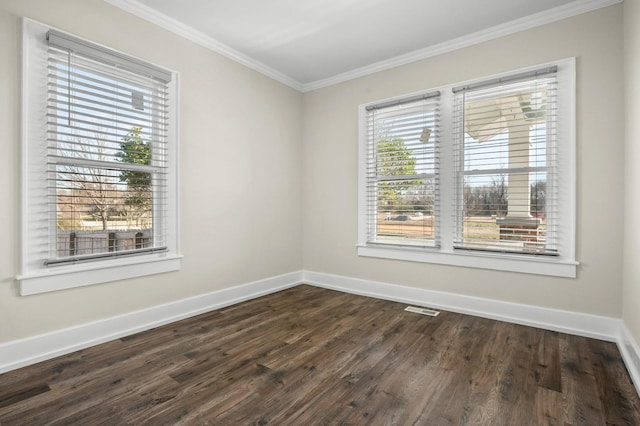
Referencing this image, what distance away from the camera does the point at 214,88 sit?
3344 mm

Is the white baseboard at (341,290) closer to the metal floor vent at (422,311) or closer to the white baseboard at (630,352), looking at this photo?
the white baseboard at (630,352)

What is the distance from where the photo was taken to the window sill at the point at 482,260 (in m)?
2.78

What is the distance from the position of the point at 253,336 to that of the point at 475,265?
2182mm

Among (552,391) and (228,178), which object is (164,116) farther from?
(552,391)

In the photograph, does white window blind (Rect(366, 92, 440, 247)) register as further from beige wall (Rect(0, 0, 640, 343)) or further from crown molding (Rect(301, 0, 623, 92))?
crown molding (Rect(301, 0, 623, 92))

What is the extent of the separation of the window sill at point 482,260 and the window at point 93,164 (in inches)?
87.7

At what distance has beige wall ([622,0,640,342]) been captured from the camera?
2102mm

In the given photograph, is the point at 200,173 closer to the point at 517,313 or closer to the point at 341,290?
the point at 341,290

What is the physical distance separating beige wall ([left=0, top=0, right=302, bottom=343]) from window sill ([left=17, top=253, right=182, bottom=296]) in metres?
0.06

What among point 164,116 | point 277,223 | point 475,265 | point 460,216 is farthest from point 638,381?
point 164,116

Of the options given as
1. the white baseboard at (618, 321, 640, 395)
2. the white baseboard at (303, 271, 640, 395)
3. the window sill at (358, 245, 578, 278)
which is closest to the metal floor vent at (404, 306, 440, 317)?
the white baseboard at (303, 271, 640, 395)

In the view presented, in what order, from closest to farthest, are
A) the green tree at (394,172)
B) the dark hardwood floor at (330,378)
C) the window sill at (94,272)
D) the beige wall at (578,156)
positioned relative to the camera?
the dark hardwood floor at (330,378) → the window sill at (94,272) → the beige wall at (578,156) → the green tree at (394,172)

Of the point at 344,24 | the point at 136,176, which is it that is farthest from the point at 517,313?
the point at 136,176

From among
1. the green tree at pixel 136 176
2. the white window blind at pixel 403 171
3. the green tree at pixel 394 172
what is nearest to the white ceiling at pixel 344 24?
the white window blind at pixel 403 171
